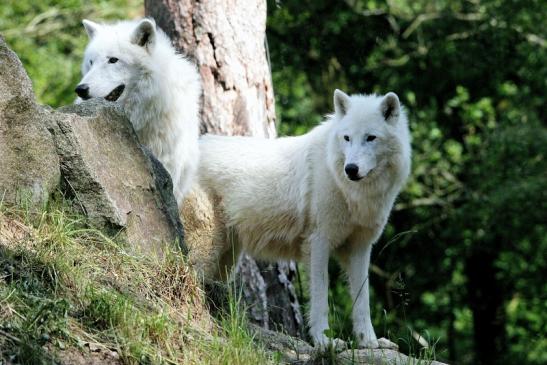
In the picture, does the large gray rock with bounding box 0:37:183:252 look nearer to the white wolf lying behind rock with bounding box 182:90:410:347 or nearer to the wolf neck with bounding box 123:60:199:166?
the wolf neck with bounding box 123:60:199:166

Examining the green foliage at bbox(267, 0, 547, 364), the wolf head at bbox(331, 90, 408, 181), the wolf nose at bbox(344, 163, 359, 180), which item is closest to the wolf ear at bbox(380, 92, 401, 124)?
the wolf head at bbox(331, 90, 408, 181)

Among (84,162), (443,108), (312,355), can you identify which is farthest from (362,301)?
(443,108)

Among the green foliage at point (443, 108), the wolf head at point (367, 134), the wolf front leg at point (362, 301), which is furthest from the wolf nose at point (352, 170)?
the green foliage at point (443, 108)

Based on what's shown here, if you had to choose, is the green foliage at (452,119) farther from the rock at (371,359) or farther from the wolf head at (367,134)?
the rock at (371,359)

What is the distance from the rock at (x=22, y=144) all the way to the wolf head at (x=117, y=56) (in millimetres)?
1578

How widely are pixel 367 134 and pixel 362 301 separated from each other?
1.25 metres

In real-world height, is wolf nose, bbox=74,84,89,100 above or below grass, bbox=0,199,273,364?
above

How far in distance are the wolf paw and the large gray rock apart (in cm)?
154

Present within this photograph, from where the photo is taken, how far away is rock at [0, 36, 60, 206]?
15.2 feet

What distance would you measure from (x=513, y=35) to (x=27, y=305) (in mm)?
11196

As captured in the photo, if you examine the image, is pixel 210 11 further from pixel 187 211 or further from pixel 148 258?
pixel 148 258

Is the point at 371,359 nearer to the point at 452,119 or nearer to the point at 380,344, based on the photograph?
the point at 380,344

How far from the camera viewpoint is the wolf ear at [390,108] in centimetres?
656

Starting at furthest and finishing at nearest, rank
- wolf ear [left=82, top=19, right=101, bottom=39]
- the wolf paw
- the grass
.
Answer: wolf ear [left=82, top=19, right=101, bottom=39] → the wolf paw → the grass
